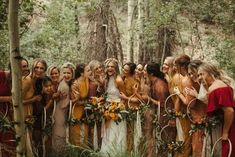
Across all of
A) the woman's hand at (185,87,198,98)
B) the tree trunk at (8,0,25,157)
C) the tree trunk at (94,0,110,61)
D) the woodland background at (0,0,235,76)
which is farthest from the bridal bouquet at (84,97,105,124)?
the tree trunk at (94,0,110,61)

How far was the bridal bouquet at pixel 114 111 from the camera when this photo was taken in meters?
6.66

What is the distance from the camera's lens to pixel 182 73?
21.3 ft

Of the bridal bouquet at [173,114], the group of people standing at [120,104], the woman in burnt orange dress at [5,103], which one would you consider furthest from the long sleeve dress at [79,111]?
the bridal bouquet at [173,114]

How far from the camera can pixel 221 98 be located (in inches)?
205

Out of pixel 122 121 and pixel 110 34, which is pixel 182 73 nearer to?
pixel 122 121

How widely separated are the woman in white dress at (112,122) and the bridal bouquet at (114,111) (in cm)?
15

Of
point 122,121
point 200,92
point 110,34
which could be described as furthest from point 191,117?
point 110,34

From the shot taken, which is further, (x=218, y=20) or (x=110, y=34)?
(x=218, y=20)

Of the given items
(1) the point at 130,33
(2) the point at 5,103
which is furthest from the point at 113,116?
(1) the point at 130,33

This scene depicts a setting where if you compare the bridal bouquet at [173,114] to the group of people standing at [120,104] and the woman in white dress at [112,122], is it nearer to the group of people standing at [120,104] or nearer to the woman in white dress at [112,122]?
the group of people standing at [120,104]

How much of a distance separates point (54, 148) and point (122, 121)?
114 centimetres

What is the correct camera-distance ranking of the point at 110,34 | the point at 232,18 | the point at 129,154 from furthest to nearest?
the point at 232,18
the point at 110,34
the point at 129,154

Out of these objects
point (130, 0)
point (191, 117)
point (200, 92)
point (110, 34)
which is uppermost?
point (130, 0)

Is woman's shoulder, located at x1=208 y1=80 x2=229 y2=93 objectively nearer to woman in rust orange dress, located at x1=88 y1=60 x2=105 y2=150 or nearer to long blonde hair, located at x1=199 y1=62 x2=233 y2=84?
long blonde hair, located at x1=199 y1=62 x2=233 y2=84
